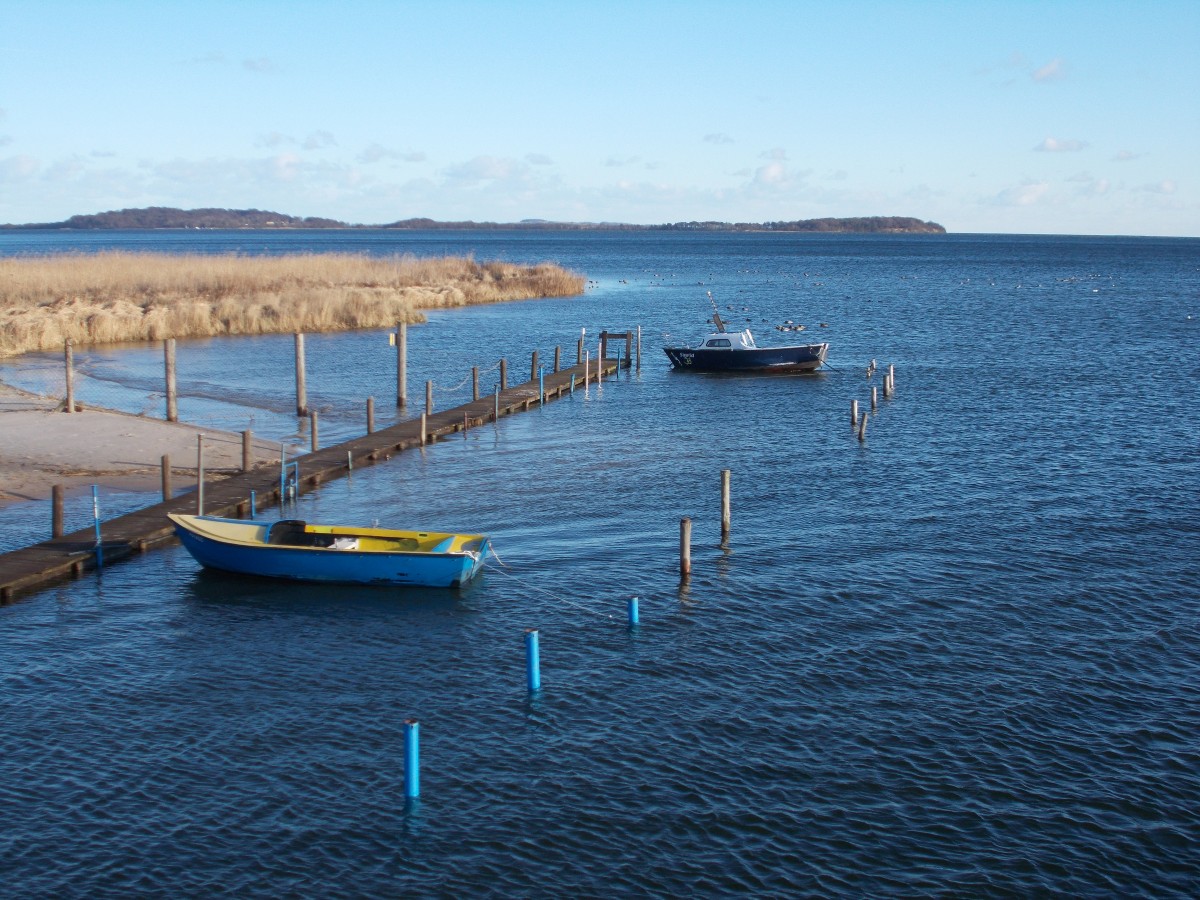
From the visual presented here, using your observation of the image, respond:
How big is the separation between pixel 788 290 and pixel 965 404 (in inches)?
3031

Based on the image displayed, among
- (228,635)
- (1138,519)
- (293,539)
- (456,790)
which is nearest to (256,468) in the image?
(293,539)

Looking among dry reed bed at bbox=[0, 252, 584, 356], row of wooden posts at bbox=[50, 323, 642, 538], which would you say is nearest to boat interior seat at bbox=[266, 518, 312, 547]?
row of wooden posts at bbox=[50, 323, 642, 538]

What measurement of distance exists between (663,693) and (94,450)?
2036cm

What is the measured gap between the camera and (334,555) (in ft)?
74.3

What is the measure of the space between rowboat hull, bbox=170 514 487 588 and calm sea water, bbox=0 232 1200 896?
1.40ft

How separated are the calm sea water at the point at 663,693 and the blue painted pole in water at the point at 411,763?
0.83 feet

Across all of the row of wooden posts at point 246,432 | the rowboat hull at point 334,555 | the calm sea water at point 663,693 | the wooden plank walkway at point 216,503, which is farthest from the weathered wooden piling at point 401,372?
the rowboat hull at point 334,555

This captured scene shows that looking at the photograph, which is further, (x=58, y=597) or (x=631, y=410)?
(x=631, y=410)

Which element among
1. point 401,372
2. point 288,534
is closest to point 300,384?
point 401,372

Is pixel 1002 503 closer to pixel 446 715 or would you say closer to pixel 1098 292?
pixel 446 715

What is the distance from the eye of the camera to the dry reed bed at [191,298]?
5712cm

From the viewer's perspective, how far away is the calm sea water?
13.7 m

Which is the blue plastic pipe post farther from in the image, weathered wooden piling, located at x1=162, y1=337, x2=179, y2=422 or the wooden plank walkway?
weathered wooden piling, located at x1=162, y1=337, x2=179, y2=422

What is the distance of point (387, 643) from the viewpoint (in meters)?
20.1
